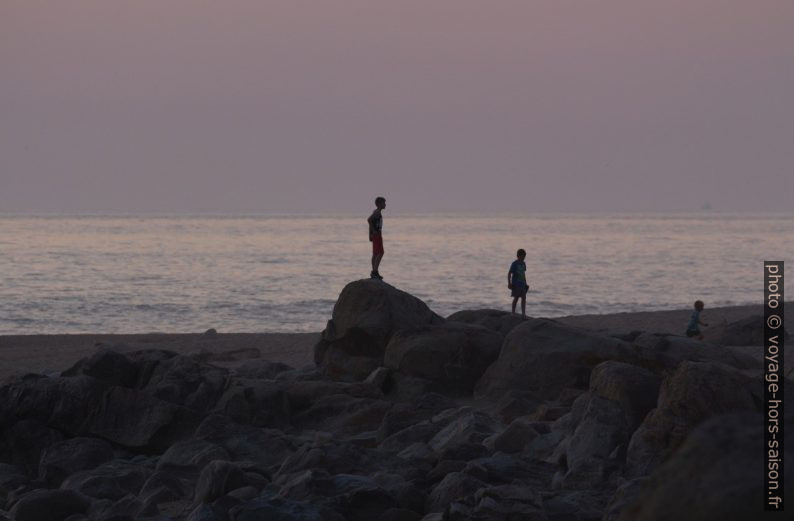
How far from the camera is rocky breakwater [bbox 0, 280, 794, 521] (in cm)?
896

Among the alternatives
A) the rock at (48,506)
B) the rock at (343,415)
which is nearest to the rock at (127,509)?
the rock at (48,506)

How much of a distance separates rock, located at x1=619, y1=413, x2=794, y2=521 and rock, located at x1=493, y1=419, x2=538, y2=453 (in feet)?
24.9

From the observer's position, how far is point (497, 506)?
7969mm

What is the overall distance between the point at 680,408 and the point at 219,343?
55.1 ft

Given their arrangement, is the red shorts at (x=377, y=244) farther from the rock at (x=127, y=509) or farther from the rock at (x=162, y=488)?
the rock at (x=127, y=509)

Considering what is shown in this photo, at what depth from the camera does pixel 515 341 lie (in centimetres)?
1416

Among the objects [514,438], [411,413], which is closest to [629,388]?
[514,438]

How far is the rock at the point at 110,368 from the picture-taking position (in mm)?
13609

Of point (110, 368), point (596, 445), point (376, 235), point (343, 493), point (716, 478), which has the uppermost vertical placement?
point (376, 235)

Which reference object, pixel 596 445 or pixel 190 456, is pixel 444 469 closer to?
pixel 596 445

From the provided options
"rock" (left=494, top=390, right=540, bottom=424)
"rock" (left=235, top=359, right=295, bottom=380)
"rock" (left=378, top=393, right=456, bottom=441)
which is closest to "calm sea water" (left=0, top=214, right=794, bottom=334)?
"rock" (left=235, top=359, right=295, bottom=380)

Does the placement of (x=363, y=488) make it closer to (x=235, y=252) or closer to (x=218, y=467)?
(x=218, y=467)

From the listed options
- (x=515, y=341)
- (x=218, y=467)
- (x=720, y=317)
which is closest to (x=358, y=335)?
(x=515, y=341)

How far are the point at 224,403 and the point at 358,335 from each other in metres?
2.94
